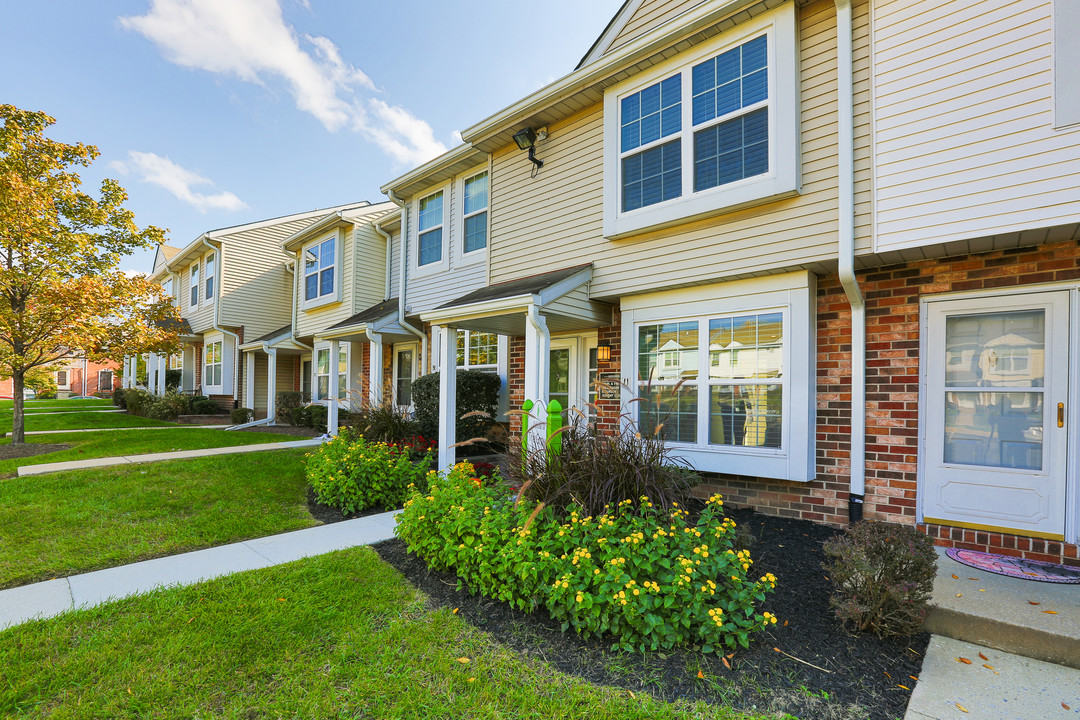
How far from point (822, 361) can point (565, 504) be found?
3128 mm

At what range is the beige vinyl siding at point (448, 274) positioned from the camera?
8.37 meters

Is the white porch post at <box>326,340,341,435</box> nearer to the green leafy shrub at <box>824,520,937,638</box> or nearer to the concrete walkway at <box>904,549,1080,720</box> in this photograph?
the green leafy shrub at <box>824,520,937,638</box>

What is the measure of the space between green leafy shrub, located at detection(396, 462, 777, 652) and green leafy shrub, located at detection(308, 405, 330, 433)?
9.58m

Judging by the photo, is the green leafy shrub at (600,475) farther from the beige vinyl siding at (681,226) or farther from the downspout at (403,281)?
the downspout at (403,281)

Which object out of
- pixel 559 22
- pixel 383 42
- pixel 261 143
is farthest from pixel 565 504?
pixel 261 143

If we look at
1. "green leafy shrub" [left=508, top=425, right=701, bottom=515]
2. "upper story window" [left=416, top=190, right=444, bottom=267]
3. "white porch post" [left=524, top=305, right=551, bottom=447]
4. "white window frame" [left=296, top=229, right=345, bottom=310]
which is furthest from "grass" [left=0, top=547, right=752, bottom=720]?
"white window frame" [left=296, top=229, right=345, bottom=310]

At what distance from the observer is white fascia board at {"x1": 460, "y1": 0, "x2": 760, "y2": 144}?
15.6 ft

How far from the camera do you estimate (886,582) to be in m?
2.74

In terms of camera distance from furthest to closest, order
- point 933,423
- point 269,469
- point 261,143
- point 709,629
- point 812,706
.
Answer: point 261,143 < point 269,469 < point 933,423 < point 709,629 < point 812,706

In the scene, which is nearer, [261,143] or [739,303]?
[739,303]

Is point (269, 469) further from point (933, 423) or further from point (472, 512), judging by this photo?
point (933, 423)

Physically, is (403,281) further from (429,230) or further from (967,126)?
(967,126)

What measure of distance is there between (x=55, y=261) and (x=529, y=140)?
8721 mm

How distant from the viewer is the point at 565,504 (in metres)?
3.38
